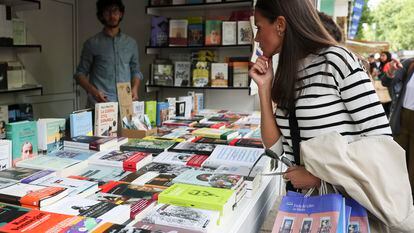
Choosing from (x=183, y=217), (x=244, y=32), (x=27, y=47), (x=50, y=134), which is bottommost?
(x=183, y=217)

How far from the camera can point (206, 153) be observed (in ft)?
5.93

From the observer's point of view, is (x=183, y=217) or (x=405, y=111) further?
(x=405, y=111)

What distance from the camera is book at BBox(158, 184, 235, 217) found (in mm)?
1122

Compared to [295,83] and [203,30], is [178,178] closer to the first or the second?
[295,83]

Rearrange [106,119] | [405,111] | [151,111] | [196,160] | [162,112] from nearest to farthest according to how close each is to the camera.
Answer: [196,160] < [106,119] < [151,111] < [162,112] < [405,111]

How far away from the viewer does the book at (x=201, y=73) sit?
13.0 ft

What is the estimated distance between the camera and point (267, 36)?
1.28 meters

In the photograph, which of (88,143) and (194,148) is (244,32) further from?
(88,143)

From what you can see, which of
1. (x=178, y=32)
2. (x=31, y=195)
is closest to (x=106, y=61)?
(x=178, y=32)

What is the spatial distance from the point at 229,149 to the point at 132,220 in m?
0.85

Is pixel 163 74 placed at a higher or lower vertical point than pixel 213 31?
lower

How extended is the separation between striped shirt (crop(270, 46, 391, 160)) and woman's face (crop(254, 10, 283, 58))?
4.8 inches

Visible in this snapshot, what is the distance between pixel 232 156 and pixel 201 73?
91.9 inches

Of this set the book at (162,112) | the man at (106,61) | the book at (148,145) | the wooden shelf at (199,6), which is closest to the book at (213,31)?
the wooden shelf at (199,6)
